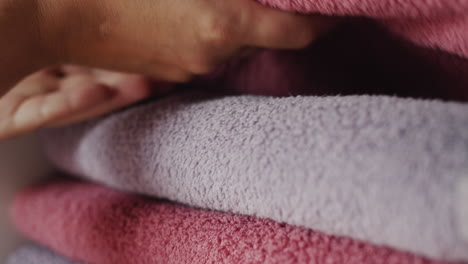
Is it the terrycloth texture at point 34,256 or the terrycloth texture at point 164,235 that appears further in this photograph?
the terrycloth texture at point 34,256

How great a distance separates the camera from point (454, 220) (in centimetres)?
16

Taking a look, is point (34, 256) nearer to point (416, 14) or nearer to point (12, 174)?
point (12, 174)

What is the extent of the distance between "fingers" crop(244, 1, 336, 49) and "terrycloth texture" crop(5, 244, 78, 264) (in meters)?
0.26

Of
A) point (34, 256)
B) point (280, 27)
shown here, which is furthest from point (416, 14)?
point (34, 256)

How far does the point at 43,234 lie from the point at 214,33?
0.26 meters

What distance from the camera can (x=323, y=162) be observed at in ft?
0.62

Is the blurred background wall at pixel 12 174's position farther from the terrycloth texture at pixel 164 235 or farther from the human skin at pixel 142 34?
the human skin at pixel 142 34

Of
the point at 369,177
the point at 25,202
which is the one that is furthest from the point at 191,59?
the point at 25,202

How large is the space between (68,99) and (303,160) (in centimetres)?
20

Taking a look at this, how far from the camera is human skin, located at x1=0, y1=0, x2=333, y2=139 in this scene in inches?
9.8

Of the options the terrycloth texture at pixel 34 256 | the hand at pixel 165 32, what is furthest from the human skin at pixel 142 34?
the terrycloth texture at pixel 34 256

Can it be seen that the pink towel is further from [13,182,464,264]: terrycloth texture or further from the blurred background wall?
the blurred background wall

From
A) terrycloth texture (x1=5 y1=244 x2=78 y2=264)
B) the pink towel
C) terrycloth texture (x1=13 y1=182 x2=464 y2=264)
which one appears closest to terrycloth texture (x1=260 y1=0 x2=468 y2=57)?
the pink towel

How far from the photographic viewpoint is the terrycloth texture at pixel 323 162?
6.4 inches
